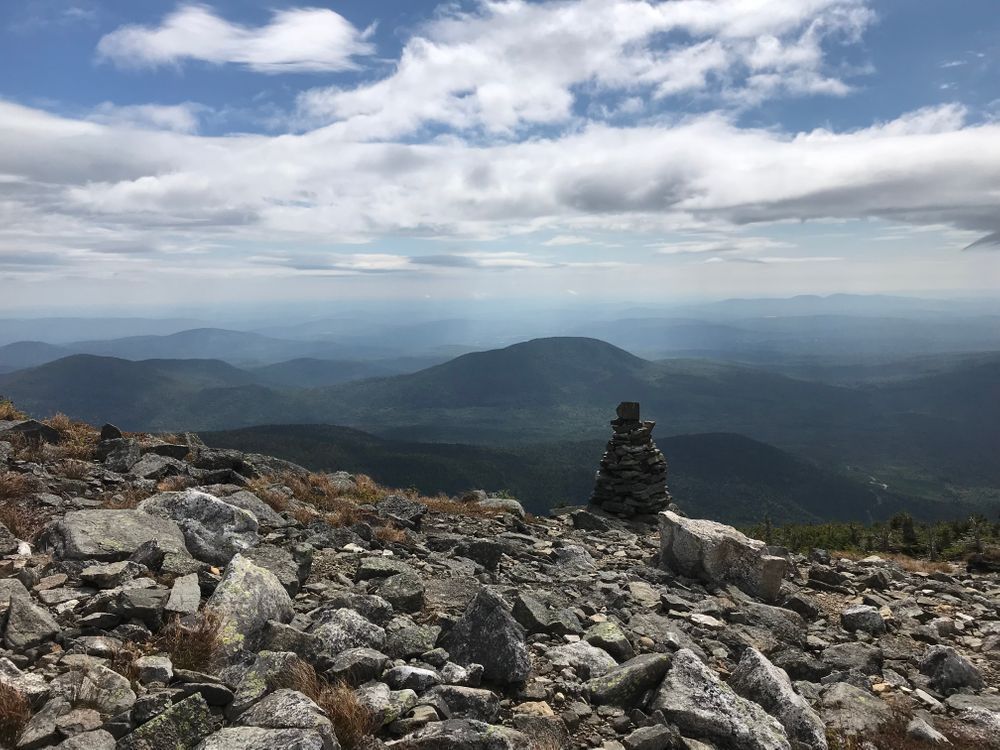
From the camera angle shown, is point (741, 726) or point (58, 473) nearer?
point (741, 726)

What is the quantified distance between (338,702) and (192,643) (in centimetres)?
217

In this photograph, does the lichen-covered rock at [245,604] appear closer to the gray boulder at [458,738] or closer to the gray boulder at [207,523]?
the gray boulder at [207,523]

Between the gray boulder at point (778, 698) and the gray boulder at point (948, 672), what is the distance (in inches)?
170

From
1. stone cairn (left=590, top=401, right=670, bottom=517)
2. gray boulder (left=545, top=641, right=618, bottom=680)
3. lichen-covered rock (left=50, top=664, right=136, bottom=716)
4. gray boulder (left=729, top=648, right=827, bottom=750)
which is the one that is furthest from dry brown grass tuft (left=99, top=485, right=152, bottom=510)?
stone cairn (left=590, top=401, right=670, bottom=517)

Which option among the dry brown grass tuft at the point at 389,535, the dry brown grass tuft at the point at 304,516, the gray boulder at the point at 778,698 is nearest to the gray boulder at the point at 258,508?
the dry brown grass tuft at the point at 304,516

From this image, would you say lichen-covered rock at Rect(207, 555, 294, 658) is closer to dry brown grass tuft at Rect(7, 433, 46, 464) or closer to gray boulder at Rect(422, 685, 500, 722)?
gray boulder at Rect(422, 685, 500, 722)

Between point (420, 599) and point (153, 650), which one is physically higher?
point (153, 650)

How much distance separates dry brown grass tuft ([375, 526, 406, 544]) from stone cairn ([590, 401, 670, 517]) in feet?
47.6

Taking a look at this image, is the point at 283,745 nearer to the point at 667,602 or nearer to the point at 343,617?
the point at 343,617

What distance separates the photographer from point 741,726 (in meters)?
6.89

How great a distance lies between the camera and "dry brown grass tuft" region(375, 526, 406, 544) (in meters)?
→ 14.1

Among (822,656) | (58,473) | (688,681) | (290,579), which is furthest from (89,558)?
(822,656)

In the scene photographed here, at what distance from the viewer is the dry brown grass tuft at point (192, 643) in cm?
656

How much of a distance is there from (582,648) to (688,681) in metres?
1.69
